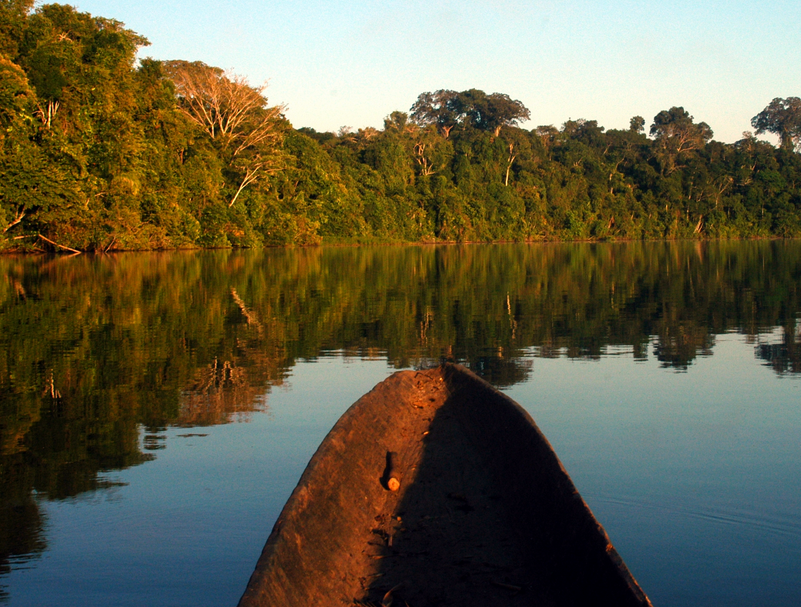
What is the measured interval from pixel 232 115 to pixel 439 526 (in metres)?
42.4

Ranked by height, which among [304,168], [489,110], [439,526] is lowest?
[439,526]

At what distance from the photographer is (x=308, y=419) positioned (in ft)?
20.8

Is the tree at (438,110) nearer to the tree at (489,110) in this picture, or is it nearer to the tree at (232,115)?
the tree at (489,110)

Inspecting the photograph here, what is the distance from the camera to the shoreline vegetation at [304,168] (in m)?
28.7

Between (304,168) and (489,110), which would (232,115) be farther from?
(489,110)

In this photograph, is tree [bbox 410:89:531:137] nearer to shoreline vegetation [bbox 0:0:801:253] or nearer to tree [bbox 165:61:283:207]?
shoreline vegetation [bbox 0:0:801:253]

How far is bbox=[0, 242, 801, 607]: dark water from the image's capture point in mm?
3656

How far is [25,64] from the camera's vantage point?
28203mm

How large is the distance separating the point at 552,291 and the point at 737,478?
1269 cm

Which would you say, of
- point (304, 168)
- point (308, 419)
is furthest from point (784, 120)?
point (308, 419)

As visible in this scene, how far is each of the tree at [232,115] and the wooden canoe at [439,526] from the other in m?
38.5

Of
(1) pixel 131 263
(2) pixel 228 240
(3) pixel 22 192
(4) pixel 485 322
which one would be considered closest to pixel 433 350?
(4) pixel 485 322

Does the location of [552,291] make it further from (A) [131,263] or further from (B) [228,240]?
(B) [228,240]

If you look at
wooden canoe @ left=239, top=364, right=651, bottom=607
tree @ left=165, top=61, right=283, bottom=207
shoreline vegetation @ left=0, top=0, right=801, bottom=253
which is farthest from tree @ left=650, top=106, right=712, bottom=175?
wooden canoe @ left=239, top=364, right=651, bottom=607
